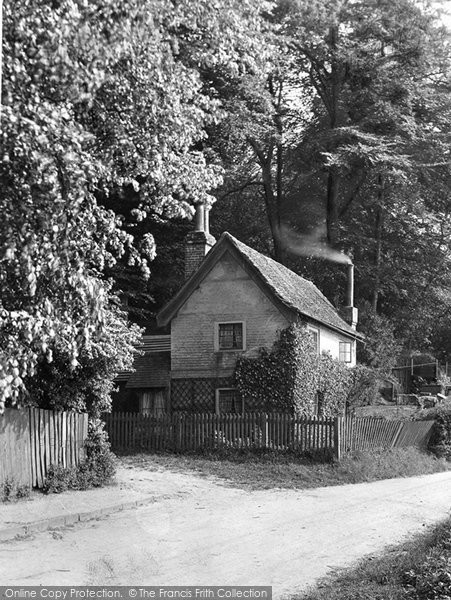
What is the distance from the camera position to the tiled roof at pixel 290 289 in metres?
26.8

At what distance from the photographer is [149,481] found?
1758 cm

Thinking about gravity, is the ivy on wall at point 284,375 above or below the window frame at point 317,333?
below

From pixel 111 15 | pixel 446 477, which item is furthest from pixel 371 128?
pixel 111 15

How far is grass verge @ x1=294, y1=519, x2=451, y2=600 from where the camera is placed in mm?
7195

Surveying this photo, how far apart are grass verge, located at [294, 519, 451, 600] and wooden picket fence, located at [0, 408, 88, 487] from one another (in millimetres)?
6837

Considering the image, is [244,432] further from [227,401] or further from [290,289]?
[290,289]

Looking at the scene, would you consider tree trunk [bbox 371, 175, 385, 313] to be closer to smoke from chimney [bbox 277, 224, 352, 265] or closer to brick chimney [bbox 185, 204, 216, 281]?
smoke from chimney [bbox 277, 224, 352, 265]

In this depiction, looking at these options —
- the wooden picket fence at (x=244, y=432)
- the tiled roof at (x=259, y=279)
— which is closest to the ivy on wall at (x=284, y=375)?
the tiled roof at (x=259, y=279)

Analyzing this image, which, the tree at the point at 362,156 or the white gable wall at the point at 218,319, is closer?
the white gable wall at the point at 218,319

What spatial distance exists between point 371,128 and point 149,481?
1183 inches

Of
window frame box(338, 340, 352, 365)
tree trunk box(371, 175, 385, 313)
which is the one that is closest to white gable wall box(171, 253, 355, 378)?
window frame box(338, 340, 352, 365)

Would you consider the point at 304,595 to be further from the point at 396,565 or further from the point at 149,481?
the point at 149,481

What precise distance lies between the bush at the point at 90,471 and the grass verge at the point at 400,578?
695 cm

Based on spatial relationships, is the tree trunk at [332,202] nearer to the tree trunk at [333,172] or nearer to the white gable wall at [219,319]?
Answer: the tree trunk at [333,172]
